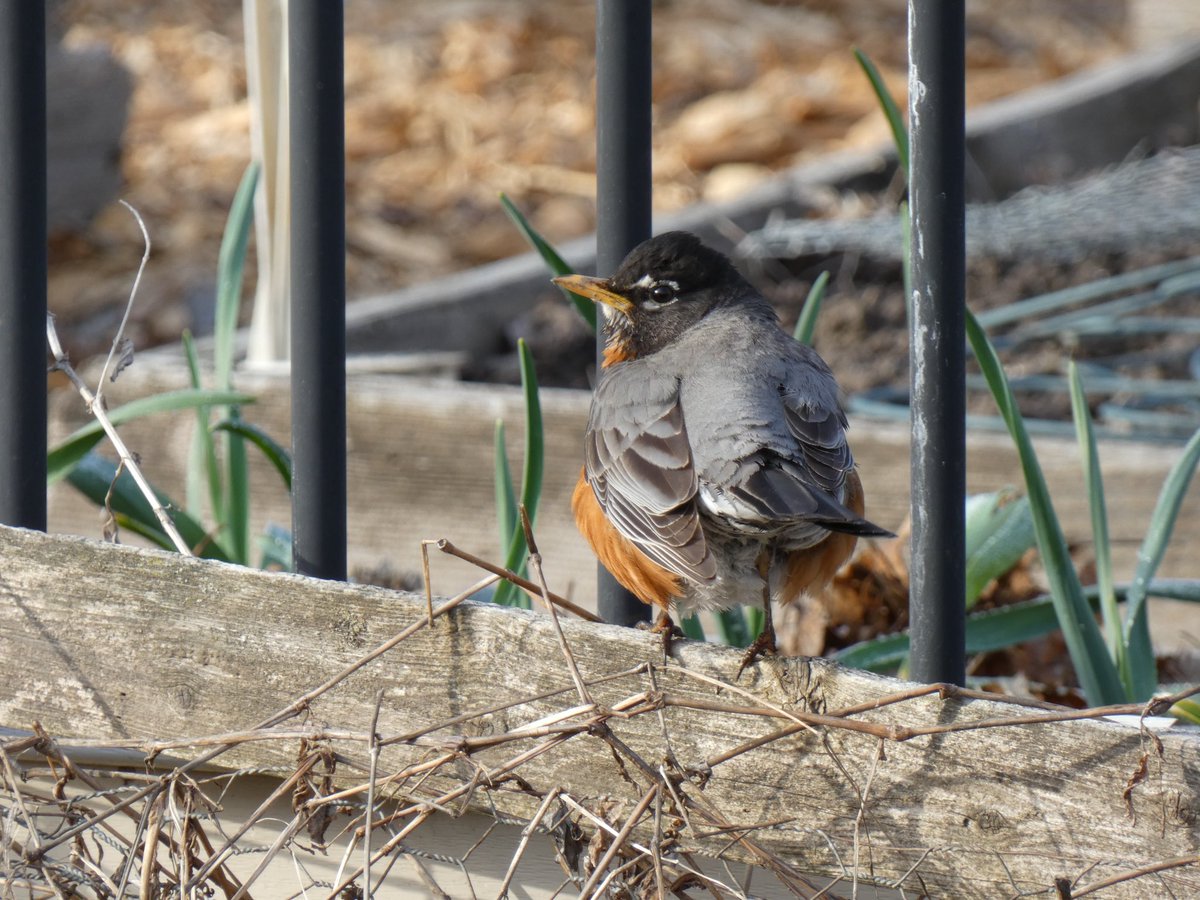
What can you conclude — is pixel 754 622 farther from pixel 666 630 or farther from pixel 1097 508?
pixel 666 630

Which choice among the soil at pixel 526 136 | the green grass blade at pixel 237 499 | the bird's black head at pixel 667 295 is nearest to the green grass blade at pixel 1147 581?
the bird's black head at pixel 667 295

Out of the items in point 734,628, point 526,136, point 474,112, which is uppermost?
point 474,112

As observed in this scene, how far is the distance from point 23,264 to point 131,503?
2.10 ft

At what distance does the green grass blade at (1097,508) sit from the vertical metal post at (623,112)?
652mm

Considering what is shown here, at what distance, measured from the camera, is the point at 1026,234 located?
5133 mm

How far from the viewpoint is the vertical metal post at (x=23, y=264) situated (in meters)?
2.12

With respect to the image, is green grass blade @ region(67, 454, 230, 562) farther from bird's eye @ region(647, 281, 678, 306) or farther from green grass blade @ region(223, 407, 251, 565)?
bird's eye @ region(647, 281, 678, 306)

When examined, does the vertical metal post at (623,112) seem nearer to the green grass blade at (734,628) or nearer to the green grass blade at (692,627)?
the green grass blade at (692,627)

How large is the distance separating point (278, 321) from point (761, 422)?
2.06m

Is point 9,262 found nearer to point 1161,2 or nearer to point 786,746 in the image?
point 786,746

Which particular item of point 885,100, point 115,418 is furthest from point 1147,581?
point 115,418

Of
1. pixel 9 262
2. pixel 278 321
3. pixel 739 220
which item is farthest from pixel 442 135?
pixel 9 262

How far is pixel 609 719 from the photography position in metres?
1.77

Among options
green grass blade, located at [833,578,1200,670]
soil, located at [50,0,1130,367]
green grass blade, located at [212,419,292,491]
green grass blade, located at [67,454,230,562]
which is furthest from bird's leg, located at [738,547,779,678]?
soil, located at [50,0,1130,367]
